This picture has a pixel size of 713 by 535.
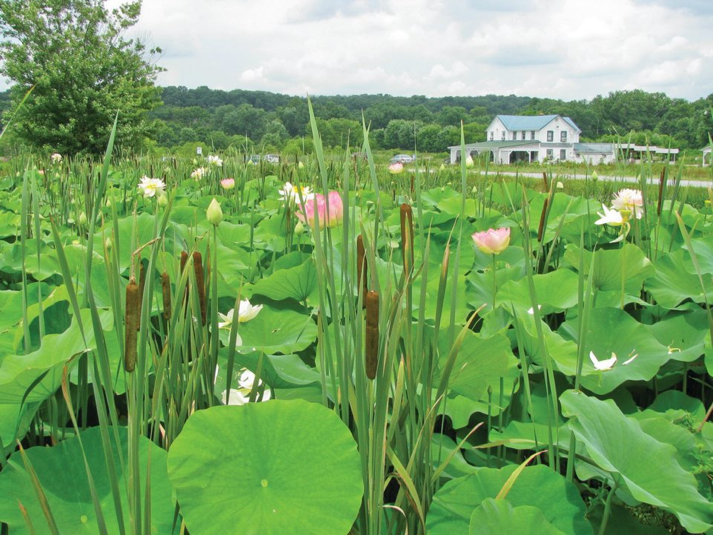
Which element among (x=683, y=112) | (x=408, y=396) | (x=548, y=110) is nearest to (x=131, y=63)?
(x=408, y=396)

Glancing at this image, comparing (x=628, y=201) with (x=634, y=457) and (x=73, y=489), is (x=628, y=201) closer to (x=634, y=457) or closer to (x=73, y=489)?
(x=634, y=457)

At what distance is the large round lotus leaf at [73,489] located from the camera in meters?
0.38

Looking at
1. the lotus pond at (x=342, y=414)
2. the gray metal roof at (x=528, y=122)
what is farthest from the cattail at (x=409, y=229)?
the gray metal roof at (x=528, y=122)

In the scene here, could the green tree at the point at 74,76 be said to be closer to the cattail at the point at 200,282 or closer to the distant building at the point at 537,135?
the cattail at the point at 200,282

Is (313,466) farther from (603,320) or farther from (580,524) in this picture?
(603,320)

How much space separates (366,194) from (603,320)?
3.34 ft

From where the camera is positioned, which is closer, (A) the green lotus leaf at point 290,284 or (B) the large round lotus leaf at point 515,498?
(B) the large round lotus leaf at point 515,498

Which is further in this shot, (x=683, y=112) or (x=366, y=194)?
(x=683, y=112)

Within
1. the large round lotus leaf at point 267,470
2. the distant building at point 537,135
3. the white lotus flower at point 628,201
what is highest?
the distant building at point 537,135

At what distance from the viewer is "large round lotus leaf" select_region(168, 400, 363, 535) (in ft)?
1.13

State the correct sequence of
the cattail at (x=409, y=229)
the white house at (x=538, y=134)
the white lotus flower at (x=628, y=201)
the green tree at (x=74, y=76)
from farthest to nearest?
1. the white house at (x=538, y=134)
2. the green tree at (x=74, y=76)
3. the white lotus flower at (x=628, y=201)
4. the cattail at (x=409, y=229)

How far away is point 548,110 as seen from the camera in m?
57.4

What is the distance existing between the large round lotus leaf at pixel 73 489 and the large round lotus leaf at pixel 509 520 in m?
0.21

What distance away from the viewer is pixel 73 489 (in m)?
0.40
